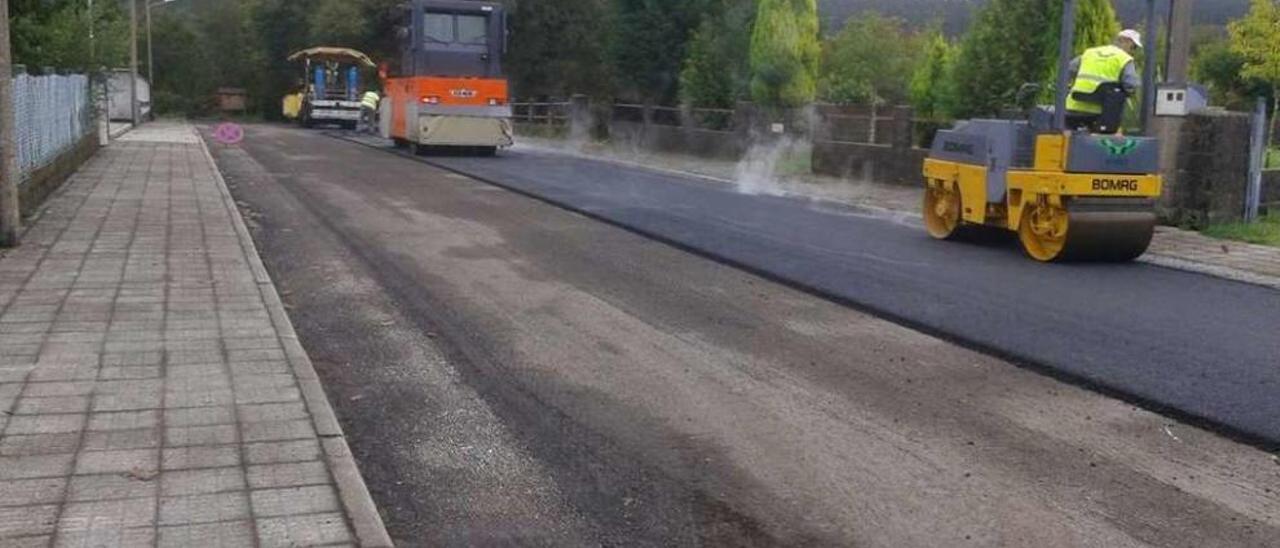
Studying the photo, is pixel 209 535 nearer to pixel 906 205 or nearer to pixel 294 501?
pixel 294 501

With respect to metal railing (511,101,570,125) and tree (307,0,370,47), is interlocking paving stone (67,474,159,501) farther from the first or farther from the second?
tree (307,0,370,47)

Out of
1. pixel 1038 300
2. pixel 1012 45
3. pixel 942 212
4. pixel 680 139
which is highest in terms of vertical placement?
pixel 1012 45

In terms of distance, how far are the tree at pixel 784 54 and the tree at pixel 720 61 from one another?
121 cm

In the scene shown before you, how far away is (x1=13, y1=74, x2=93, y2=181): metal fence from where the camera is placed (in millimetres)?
14172

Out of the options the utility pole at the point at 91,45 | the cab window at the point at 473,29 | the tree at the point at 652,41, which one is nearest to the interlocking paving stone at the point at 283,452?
the utility pole at the point at 91,45

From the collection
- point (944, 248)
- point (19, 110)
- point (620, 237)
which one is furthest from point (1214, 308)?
point (19, 110)

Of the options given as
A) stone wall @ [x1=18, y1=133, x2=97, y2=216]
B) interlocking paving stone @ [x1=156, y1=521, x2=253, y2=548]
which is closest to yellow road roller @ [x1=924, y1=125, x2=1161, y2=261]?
interlocking paving stone @ [x1=156, y1=521, x2=253, y2=548]

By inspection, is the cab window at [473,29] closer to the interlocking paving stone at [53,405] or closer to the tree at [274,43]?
the interlocking paving stone at [53,405]

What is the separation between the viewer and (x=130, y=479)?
5.07 metres

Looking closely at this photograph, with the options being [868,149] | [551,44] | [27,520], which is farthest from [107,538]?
[551,44]

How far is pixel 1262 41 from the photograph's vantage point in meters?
24.9

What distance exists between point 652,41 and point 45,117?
62.0ft

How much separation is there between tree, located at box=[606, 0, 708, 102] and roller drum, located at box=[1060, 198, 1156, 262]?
70.9 feet

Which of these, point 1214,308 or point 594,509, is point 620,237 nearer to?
point 1214,308
